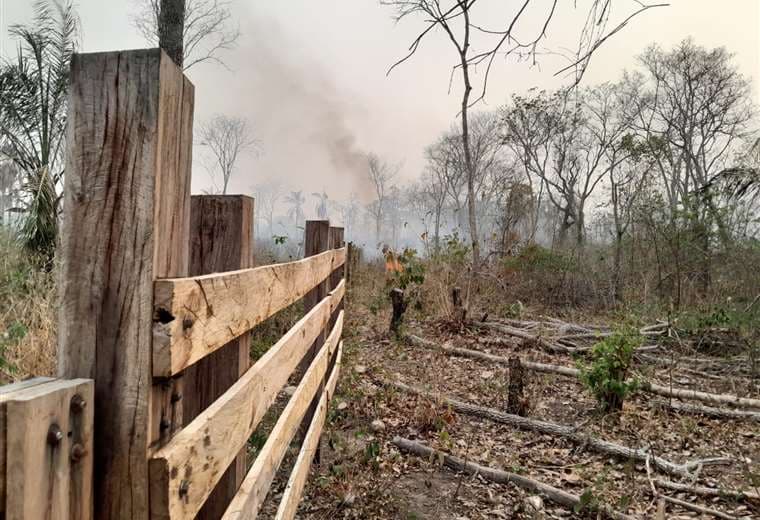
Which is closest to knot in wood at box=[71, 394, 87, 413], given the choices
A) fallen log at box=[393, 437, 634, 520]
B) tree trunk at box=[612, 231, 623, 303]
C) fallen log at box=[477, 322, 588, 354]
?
fallen log at box=[393, 437, 634, 520]

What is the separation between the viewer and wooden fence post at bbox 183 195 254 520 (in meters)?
1.35

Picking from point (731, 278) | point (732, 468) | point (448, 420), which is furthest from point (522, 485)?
point (731, 278)

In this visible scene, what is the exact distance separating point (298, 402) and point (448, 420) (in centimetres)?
220

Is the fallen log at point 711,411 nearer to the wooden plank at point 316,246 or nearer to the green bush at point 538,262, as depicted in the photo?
the wooden plank at point 316,246

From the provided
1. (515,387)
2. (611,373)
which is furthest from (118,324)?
(611,373)

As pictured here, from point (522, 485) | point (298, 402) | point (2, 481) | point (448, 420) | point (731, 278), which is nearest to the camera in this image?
point (2, 481)

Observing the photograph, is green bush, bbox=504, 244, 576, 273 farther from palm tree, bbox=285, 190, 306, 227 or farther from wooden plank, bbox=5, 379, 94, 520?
palm tree, bbox=285, 190, 306, 227

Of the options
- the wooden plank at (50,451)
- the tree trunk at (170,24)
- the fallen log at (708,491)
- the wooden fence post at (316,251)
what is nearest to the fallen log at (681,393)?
the fallen log at (708,491)

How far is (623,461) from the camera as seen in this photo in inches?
139

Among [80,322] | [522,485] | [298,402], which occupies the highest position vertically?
[80,322]

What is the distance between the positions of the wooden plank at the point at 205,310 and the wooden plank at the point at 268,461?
0.56 metres

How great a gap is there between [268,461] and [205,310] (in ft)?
3.31

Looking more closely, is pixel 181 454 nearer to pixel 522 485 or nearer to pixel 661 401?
pixel 522 485

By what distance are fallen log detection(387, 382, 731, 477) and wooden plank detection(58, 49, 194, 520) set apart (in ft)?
12.6
